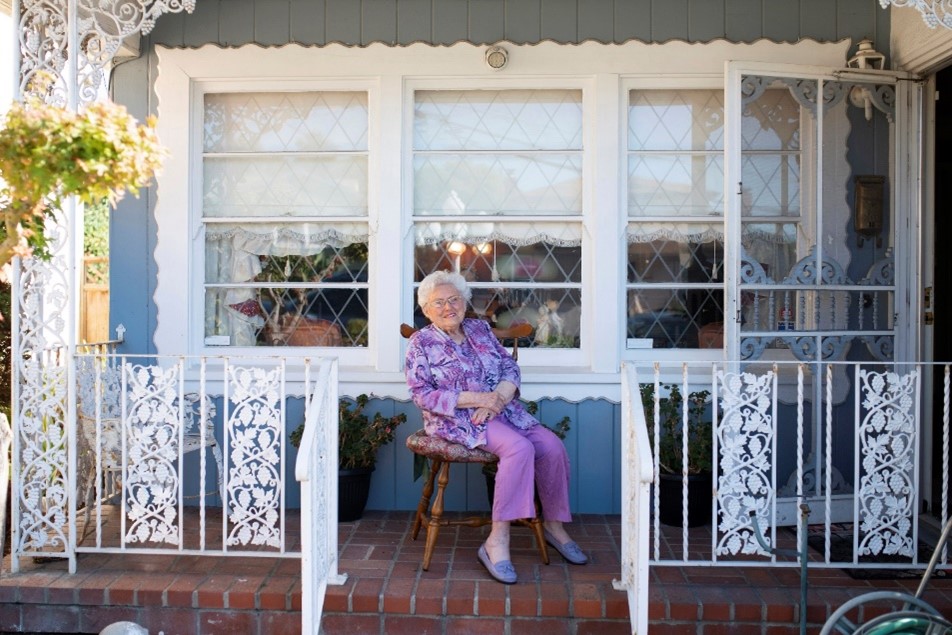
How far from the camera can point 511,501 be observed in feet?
10.6

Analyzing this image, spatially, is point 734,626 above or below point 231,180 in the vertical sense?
below

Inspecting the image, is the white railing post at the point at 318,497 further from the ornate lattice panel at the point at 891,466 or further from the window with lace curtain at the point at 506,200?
the ornate lattice panel at the point at 891,466

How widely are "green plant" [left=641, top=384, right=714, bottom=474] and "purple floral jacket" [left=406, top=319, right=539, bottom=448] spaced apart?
653mm

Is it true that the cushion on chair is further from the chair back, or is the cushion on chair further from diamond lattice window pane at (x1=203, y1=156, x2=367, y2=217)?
diamond lattice window pane at (x1=203, y1=156, x2=367, y2=217)

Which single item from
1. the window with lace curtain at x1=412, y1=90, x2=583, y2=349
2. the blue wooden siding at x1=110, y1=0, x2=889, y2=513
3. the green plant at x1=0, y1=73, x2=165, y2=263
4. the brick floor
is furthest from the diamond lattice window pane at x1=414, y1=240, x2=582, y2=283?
the green plant at x1=0, y1=73, x2=165, y2=263

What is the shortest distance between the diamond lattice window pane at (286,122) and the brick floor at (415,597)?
199cm

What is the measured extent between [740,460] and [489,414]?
93 centimetres

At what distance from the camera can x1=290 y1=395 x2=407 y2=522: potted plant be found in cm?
390

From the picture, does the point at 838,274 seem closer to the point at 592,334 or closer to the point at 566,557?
the point at 592,334

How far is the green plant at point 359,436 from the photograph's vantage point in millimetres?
3906

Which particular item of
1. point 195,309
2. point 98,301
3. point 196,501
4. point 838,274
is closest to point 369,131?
point 195,309

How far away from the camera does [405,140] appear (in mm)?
4199

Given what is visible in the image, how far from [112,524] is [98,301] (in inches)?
146

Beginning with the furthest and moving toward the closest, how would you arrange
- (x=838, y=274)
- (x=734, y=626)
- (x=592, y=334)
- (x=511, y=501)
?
(x=592, y=334) < (x=838, y=274) < (x=511, y=501) < (x=734, y=626)
